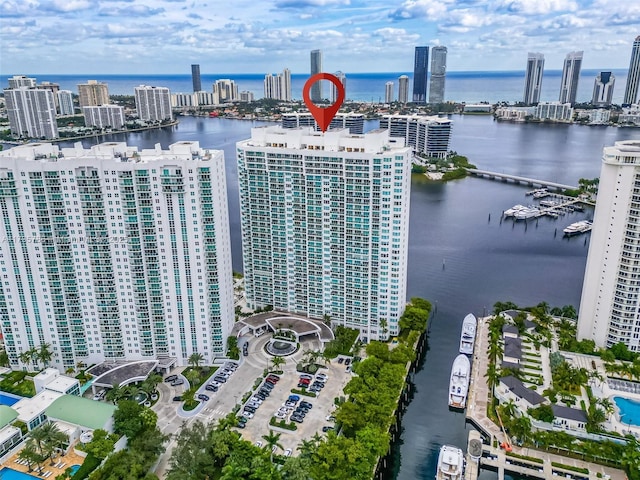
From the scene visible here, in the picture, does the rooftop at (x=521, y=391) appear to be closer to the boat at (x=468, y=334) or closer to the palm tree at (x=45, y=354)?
the boat at (x=468, y=334)

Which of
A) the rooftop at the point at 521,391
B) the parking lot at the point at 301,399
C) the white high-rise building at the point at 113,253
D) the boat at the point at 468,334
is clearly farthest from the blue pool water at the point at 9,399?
the rooftop at the point at 521,391

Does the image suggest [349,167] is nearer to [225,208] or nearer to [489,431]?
[225,208]

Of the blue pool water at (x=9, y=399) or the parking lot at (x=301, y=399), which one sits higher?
the blue pool water at (x=9, y=399)

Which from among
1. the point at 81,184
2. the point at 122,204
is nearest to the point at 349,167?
the point at 122,204

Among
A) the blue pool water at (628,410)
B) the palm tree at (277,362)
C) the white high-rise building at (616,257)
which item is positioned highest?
the white high-rise building at (616,257)

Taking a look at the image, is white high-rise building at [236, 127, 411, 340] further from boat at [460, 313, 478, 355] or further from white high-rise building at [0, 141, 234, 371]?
white high-rise building at [0, 141, 234, 371]


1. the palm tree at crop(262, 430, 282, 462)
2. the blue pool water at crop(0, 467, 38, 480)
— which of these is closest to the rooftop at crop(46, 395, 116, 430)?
the blue pool water at crop(0, 467, 38, 480)

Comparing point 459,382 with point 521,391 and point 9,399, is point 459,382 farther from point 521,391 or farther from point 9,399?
point 9,399
